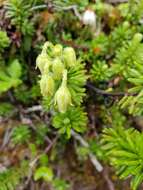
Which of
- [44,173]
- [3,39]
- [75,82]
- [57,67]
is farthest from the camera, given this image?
[44,173]

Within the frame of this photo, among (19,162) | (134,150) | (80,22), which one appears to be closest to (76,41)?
(80,22)

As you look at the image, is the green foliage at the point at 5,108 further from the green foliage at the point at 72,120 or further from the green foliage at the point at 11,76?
A: the green foliage at the point at 72,120

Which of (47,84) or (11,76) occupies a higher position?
(47,84)

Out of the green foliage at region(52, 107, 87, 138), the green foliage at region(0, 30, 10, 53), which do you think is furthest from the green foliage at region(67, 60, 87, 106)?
the green foliage at region(0, 30, 10, 53)

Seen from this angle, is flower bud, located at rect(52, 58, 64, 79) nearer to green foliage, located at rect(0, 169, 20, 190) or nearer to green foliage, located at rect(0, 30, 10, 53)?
green foliage, located at rect(0, 30, 10, 53)

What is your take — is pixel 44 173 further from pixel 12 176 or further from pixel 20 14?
pixel 20 14

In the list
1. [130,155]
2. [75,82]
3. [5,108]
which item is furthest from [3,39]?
[130,155]
